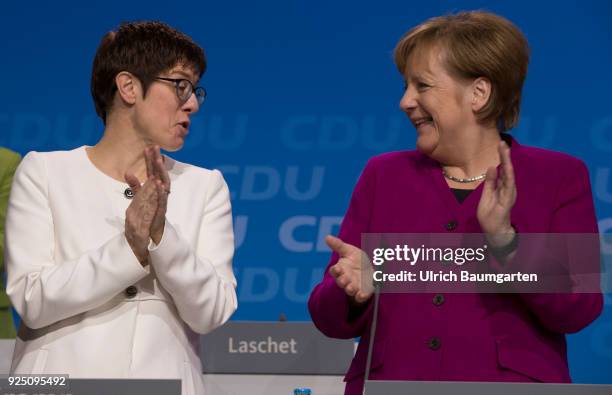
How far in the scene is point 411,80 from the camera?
2.32 metres

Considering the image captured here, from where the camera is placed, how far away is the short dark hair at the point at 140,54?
2416 millimetres

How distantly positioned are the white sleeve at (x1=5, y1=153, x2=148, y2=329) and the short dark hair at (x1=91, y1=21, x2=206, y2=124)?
0.38m

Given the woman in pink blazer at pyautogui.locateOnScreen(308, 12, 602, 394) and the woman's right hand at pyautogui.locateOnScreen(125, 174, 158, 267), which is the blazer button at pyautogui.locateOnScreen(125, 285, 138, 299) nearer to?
the woman's right hand at pyautogui.locateOnScreen(125, 174, 158, 267)

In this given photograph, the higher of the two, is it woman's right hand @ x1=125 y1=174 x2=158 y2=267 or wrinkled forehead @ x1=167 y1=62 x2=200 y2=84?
wrinkled forehead @ x1=167 y1=62 x2=200 y2=84

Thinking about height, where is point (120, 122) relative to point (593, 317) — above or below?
above

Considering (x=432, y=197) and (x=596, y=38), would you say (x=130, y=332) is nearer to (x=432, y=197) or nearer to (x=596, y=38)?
(x=432, y=197)

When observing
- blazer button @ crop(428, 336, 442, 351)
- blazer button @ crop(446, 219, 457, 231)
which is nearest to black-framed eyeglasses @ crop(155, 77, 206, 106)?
blazer button @ crop(446, 219, 457, 231)

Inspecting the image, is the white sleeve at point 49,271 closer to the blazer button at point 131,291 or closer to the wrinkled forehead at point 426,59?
the blazer button at point 131,291

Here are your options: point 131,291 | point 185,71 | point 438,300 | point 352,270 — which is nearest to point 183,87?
point 185,71

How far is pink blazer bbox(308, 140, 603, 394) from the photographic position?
82.0 inches

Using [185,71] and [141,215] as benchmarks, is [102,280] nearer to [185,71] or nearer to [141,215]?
[141,215]

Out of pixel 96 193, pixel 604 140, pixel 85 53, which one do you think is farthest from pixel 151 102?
pixel 604 140

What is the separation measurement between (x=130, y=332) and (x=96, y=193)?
14.2 inches

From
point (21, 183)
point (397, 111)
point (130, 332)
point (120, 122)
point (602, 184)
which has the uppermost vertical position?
point (397, 111)
